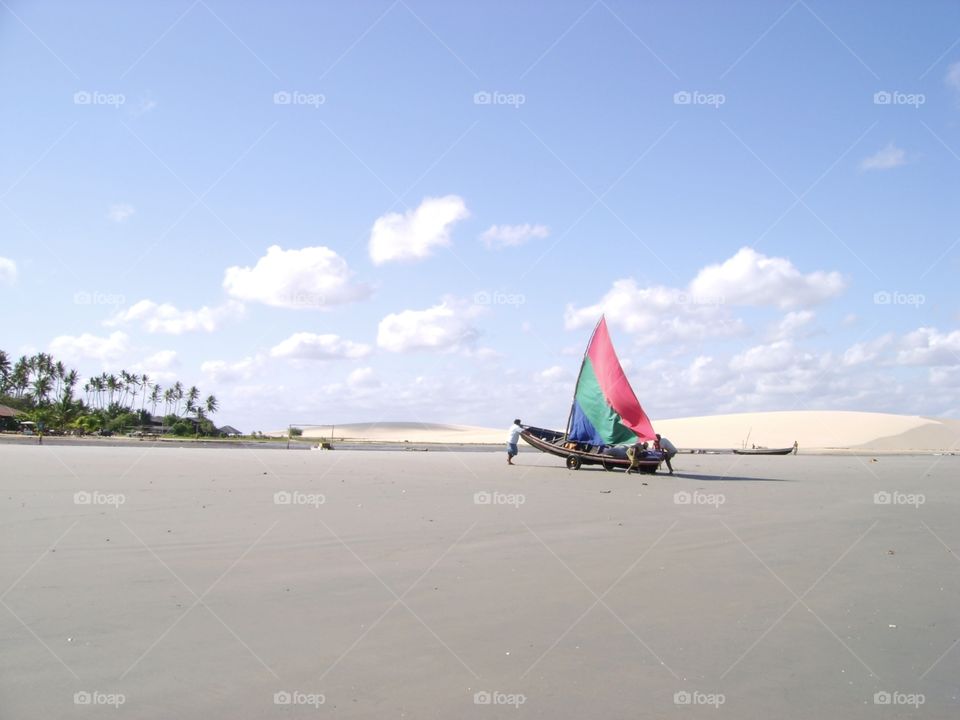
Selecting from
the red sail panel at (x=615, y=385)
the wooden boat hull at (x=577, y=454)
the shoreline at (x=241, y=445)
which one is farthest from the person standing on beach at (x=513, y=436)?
the shoreline at (x=241, y=445)

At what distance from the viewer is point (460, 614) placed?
5.69 metres

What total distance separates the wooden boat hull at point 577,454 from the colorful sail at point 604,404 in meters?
0.44

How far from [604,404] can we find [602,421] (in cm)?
58

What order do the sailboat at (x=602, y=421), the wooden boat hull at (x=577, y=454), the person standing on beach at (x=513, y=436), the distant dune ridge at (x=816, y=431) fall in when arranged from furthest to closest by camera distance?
the distant dune ridge at (x=816, y=431) < the person standing on beach at (x=513, y=436) < the sailboat at (x=602, y=421) < the wooden boat hull at (x=577, y=454)

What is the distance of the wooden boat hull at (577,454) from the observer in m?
24.0

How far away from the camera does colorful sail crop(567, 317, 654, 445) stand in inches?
992

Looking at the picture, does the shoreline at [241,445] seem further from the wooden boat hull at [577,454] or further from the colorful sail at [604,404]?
the colorful sail at [604,404]

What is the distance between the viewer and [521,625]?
550cm

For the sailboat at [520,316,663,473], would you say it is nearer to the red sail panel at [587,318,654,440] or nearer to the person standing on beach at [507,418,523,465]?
the red sail panel at [587,318,654,440]

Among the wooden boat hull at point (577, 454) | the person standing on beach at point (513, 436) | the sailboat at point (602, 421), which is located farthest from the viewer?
the person standing on beach at point (513, 436)

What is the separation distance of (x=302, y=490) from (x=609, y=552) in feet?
24.2

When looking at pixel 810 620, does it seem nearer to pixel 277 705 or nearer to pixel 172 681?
pixel 277 705

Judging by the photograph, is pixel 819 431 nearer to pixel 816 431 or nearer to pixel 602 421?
pixel 816 431

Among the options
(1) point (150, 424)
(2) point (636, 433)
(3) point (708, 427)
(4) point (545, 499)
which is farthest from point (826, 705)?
(1) point (150, 424)
